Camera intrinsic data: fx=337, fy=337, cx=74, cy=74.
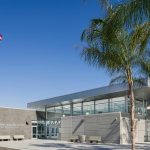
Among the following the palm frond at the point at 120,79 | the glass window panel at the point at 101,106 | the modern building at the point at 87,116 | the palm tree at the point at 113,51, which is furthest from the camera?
the glass window panel at the point at 101,106

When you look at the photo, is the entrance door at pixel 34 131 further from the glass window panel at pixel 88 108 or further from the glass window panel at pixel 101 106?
the glass window panel at pixel 101 106

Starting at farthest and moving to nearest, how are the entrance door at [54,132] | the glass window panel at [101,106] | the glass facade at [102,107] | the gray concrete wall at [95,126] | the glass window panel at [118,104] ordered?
the entrance door at [54,132]
the glass window panel at [101,106]
the glass facade at [102,107]
the glass window panel at [118,104]
the gray concrete wall at [95,126]

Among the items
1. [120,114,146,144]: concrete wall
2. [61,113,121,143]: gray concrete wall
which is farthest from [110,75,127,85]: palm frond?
[61,113,121,143]: gray concrete wall

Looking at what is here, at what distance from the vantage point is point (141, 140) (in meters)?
32.8

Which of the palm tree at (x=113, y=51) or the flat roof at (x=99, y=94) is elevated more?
the palm tree at (x=113, y=51)

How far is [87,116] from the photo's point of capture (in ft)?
111

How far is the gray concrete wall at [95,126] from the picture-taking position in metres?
30.5

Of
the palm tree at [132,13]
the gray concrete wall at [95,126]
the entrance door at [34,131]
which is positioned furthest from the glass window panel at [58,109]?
the palm tree at [132,13]

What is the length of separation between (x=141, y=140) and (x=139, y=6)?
2599 cm

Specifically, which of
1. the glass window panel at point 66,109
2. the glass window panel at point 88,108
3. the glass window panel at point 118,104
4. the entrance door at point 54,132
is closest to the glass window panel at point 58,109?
the glass window panel at point 66,109

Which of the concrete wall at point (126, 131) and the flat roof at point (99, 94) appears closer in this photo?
the concrete wall at point (126, 131)

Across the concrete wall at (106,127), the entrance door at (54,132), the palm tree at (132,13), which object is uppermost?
the palm tree at (132,13)

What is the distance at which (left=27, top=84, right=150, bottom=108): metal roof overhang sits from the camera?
31.6 meters

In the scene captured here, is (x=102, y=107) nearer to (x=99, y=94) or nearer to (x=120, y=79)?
(x=99, y=94)
